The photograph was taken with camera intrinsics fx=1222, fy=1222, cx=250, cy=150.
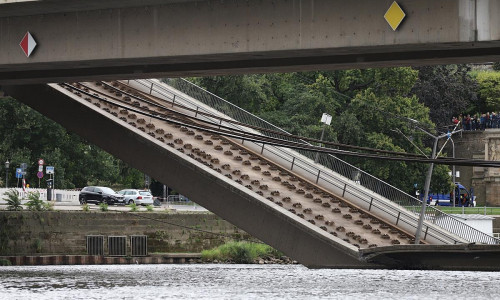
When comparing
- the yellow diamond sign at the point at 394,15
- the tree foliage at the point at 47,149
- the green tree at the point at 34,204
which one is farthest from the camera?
the tree foliage at the point at 47,149

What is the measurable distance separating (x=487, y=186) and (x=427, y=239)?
58.1m

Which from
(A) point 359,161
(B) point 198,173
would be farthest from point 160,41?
(A) point 359,161

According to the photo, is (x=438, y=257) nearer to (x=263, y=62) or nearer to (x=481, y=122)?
(x=263, y=62)

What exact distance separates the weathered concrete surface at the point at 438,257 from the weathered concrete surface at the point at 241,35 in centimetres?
1139

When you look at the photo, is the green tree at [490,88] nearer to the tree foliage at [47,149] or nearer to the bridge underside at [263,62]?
the tree foliage at [47,149]

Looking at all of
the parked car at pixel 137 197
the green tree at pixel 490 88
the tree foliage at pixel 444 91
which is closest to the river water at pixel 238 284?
the parked car at pixel 137 197

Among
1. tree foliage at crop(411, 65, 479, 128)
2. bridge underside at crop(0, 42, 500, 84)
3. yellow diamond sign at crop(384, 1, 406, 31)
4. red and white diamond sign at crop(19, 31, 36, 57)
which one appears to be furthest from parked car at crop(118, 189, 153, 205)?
yellow diamond sign at crop(384, 1, 406, 31)

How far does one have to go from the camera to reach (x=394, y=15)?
2609cm

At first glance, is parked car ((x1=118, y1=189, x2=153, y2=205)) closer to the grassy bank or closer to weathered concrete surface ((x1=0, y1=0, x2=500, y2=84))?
the grassy bank

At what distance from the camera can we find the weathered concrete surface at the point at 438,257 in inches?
1568

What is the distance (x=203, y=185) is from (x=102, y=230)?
778 inches

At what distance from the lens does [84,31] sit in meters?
30.2

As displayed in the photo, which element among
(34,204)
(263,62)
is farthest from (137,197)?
(263,62)

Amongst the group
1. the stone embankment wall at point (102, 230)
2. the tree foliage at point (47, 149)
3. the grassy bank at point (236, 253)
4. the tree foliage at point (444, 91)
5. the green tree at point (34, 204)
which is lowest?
the grassy bank at point (236, 253)
